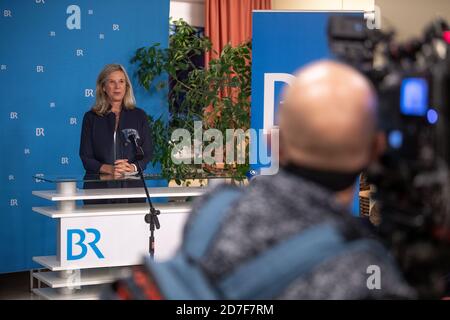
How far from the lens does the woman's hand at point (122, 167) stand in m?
5.13

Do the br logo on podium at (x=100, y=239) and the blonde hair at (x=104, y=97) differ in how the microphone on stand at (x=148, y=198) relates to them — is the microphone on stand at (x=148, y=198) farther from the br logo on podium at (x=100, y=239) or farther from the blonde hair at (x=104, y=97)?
the br logo on podium at (x=100, y=239)

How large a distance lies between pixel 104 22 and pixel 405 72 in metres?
5.86

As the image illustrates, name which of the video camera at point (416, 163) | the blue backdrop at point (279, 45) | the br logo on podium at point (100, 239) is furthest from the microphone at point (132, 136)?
the video camera at point (416, 163)

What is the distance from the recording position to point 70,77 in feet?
22.0

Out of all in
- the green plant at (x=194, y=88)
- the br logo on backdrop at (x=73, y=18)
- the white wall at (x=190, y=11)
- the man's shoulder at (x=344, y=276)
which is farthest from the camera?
the white wall at (x=190, y=11)

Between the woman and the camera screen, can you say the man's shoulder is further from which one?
the woman

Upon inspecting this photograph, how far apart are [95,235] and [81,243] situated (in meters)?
0.10

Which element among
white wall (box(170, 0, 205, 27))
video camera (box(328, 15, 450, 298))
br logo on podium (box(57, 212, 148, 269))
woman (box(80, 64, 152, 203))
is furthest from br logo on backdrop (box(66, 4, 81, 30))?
video camera (box(328, 15, 450, 298))

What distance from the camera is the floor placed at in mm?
5938

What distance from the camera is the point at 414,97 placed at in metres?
1.19

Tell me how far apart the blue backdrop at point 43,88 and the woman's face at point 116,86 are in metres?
1.29
